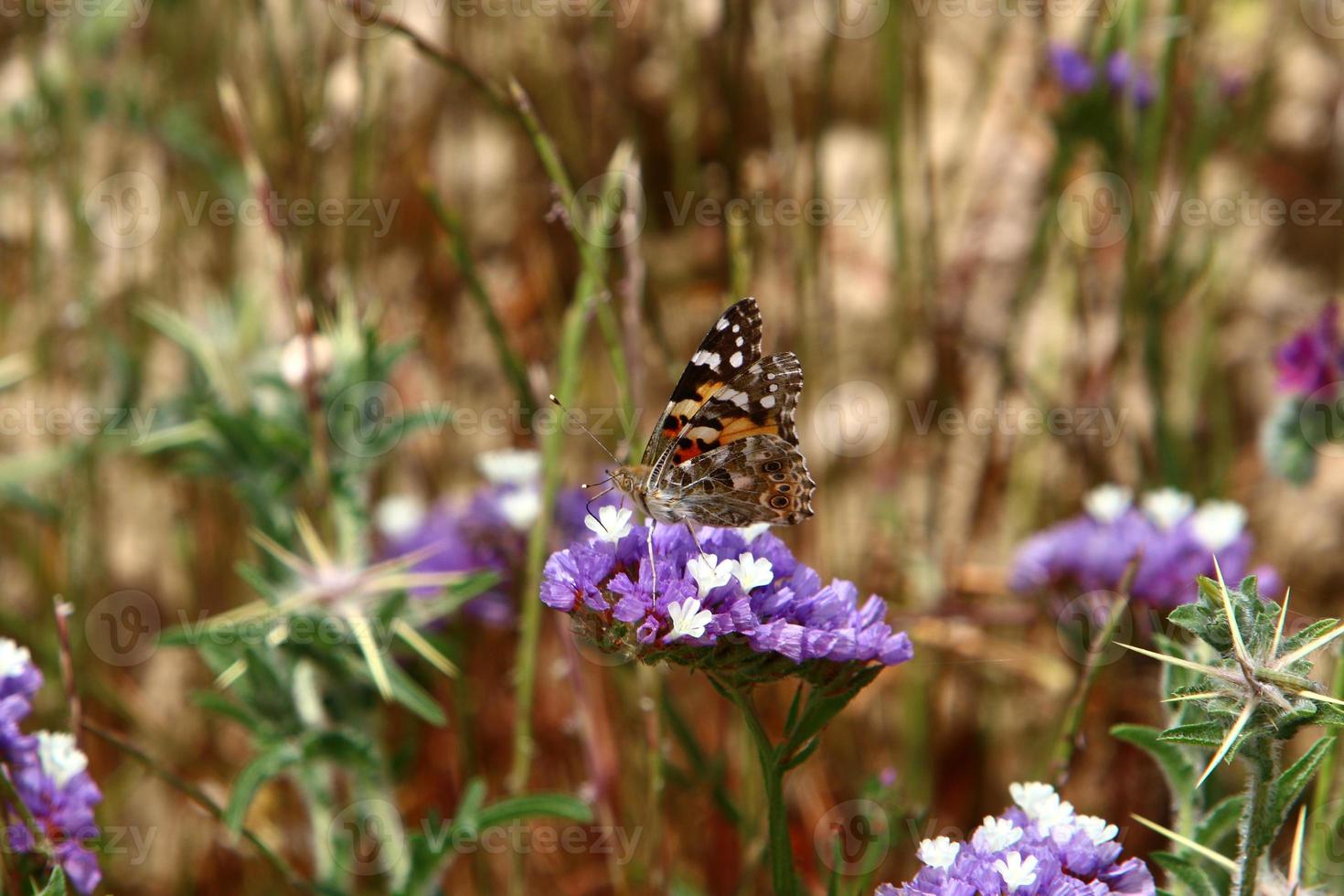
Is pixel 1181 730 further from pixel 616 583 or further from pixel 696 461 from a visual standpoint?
pixel 696 461

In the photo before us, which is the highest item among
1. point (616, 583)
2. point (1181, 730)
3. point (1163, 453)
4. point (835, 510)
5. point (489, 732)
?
point (616, 583)

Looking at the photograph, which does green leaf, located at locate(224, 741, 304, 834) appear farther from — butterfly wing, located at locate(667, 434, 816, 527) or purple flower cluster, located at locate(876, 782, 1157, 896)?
purple flower cluster, located at locate(876, 782, 1157, 896)

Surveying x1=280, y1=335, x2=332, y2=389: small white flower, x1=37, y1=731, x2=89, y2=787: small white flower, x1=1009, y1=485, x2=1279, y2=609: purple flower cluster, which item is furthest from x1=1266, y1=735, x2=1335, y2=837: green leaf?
x1=280, y1=335, x2=332, y2=389: small white flower

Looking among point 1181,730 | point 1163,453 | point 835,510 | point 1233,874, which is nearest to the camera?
point 1181,730

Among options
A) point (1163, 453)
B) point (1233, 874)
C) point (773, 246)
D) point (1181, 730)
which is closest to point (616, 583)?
point (1181, 730)

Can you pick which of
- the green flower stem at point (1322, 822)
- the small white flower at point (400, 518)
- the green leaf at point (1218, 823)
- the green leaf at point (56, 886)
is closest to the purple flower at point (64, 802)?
the green leaf at point (56, 886)

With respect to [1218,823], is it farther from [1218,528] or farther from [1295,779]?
[1218,528]
